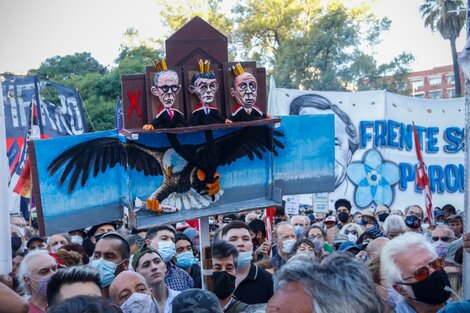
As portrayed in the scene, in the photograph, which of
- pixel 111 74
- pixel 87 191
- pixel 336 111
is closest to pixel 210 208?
pixel 87 191

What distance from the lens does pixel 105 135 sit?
204 inches

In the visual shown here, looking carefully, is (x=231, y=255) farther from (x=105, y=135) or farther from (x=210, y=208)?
(x=105, y=135)

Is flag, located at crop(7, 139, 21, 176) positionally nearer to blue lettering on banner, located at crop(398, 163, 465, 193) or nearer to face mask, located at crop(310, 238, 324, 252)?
face mask, located at crop(310, 238, 324, 252)

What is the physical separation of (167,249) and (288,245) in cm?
168

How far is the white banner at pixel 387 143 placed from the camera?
16.2m

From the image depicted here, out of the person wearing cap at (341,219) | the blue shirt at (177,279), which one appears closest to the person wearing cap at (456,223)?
the person wearing cap at (341,219)

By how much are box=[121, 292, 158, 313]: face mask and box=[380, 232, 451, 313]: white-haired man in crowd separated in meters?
1.63

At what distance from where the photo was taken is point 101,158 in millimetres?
5168

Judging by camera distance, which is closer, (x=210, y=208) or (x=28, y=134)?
(x=210, y=208)

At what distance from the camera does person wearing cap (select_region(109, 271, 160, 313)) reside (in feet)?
16.2

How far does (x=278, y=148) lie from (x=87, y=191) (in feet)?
4.70

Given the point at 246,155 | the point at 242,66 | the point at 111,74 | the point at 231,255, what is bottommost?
the point at 231,255

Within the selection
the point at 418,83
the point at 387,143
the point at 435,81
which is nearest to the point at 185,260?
the point at 387,143

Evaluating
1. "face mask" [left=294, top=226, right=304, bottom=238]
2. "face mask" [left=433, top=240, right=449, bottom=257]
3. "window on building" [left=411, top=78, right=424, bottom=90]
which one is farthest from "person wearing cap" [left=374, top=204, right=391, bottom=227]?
"window on building" [left=411, top=78, right=424, bottom=90]
